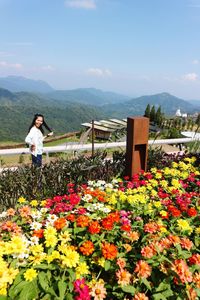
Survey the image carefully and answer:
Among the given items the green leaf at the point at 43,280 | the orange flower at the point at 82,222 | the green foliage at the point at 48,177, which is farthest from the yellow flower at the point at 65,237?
the green foliage at the point at 48,177

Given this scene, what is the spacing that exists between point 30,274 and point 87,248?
1.39ft

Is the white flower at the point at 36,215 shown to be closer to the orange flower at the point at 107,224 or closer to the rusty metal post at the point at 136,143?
the orange flower at the point at 107,224

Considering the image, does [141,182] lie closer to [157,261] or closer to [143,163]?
[143,163]

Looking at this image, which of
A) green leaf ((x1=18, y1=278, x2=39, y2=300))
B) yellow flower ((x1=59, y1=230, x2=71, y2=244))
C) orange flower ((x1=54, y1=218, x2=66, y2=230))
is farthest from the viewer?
orange flower ((x1=54, y1=218, x2=66, y2=230))

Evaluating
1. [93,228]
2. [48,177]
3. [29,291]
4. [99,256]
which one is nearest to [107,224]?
[93,228]

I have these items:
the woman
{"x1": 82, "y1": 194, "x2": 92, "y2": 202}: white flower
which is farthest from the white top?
{"x1": 82, "y1": 194, "x2": 92, "y2": 202}: white flower

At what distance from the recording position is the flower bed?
188 centimetres

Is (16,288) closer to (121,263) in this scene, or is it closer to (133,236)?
(121,263)

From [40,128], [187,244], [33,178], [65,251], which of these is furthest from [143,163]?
[65,251]

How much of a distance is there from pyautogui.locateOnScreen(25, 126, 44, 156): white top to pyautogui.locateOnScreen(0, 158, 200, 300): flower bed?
2331 millimetres

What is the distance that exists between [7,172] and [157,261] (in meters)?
2.42

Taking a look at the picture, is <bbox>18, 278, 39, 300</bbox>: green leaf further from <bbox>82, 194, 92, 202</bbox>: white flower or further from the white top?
the white top

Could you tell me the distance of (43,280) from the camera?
1891 millimetres

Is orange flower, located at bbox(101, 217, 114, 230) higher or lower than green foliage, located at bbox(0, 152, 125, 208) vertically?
higher
